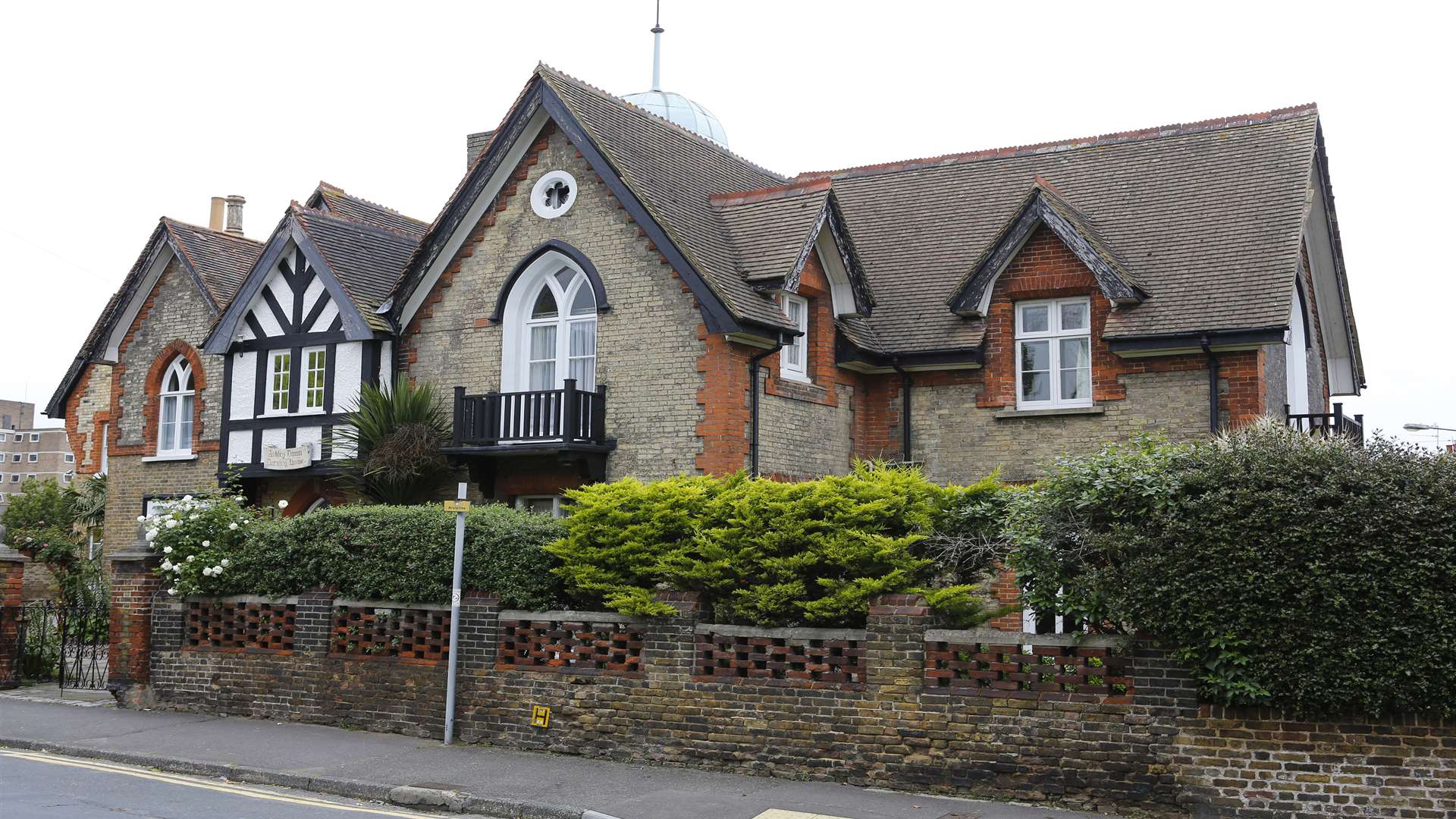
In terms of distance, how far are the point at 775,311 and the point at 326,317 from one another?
781 cm

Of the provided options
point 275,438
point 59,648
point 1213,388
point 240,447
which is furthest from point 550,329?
point 1213,388

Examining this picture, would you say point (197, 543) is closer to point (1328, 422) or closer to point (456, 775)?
point (456, 775)

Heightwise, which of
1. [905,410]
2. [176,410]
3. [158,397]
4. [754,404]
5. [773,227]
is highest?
[773,227]

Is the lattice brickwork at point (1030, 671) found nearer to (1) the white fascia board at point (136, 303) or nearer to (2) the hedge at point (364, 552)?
(2) the hedge at point (364, 552)

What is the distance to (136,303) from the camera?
26.7 metres

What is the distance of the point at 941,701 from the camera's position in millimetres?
11375

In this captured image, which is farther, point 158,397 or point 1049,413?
point 158,397

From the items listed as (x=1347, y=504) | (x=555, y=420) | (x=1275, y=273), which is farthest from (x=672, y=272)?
(x=1347, y=504)

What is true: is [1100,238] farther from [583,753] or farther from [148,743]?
[148,743]

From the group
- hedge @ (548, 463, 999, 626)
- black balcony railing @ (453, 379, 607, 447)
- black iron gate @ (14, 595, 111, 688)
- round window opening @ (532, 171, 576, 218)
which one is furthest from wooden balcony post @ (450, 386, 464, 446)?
hedge @ (548, 463, 999, 626)

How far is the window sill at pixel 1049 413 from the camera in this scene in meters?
18.5

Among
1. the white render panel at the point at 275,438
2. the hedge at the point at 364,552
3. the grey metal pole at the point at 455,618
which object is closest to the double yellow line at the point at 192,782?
the grey metal pole at the point at 455,618

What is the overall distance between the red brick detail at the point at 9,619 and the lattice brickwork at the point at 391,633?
6.76 metres

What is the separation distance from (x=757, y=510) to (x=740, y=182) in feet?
35.7
